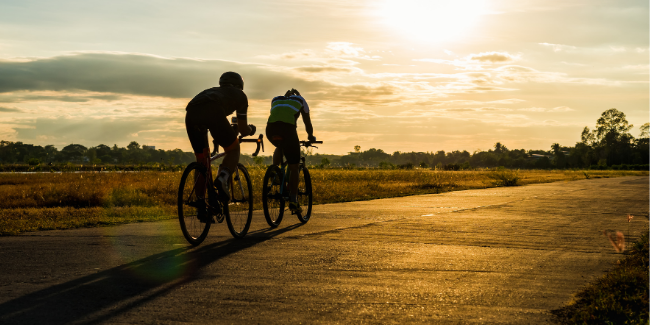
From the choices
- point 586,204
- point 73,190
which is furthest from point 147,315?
point 73,190

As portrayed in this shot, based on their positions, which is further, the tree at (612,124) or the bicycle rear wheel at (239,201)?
the tree at (612,124)

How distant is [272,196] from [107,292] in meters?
4.45

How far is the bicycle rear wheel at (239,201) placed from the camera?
766 centimetres

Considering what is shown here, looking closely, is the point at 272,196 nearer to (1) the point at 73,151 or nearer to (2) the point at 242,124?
(2) the point at 242,124

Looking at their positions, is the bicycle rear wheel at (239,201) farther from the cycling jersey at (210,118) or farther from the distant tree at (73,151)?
the distant tree at (73,151)

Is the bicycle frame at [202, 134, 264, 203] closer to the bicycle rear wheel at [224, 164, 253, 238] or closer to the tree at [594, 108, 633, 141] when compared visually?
the bicycle rear wheel at [224, 164, 253, 238]

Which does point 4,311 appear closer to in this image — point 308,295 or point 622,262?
point 308,295

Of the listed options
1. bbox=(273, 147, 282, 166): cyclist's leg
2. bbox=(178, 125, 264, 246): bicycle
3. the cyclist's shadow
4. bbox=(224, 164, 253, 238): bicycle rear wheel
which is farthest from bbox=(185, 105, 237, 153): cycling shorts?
bbox=(273, 147, 282, 166): cyclist's leg

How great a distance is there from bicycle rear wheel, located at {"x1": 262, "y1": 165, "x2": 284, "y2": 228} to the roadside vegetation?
4844mm

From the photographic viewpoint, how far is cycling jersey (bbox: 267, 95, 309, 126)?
8930mm

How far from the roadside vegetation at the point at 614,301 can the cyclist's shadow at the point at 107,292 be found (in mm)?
3092

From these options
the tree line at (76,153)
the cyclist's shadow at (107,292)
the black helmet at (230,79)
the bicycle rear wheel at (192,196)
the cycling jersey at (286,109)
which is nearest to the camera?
the cyclist's shadow at (107,292)

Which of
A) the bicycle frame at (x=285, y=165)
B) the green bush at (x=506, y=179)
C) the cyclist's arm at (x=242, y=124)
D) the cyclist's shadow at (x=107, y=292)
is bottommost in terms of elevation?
the cyclist's shadow at (x=107, y=292)

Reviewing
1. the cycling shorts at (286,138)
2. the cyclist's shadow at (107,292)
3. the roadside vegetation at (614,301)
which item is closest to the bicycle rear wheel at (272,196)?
the cycling shorts at (286,138)
